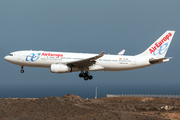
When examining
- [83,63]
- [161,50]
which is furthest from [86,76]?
[161,50]

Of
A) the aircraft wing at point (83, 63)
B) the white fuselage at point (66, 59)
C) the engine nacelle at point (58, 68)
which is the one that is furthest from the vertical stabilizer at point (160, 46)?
the engine nacelle at point (58, 68)

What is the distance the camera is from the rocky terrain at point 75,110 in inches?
1518

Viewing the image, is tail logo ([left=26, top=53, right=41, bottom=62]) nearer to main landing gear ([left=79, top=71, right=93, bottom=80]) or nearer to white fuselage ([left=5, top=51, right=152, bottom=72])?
white fuselage ([left=5, top=51, right=152, bottom=72])

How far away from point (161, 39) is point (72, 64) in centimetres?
1859

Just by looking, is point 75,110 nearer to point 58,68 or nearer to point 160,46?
point 58,68

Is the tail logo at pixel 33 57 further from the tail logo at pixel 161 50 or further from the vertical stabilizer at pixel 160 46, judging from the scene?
the tail logo at pixel 161 50

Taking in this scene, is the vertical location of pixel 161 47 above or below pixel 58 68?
above

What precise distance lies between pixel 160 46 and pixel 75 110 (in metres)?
20.6

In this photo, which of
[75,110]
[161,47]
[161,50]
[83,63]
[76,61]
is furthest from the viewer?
[161,47]

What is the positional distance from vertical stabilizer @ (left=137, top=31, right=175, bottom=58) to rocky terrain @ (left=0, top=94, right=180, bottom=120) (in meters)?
10.8

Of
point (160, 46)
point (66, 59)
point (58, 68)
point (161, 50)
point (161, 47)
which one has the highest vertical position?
point (160, 46)

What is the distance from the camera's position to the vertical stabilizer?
152 ft

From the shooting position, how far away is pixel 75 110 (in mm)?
41562

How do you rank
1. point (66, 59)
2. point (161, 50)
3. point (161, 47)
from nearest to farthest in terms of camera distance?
point (66, 59) → point (161, 50) → point (161, 47)
